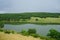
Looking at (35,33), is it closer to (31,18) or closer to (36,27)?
(36,27)

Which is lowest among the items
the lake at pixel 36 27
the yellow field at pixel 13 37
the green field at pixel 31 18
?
the yellow field at pixel 13 37

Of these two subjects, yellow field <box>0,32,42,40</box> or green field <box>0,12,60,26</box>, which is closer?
yellow field <box>0,32,42,40</box>

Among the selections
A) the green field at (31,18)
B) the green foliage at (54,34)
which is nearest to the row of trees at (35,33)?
the green foliage at (54,34)

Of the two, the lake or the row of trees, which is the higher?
the lake

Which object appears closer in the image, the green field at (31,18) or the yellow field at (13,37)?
the yellow field at (13,37)

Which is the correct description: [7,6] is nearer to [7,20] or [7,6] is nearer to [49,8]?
[7,20]

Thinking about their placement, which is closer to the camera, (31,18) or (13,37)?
(13,37)

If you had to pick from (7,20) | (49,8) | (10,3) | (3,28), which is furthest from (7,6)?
(49,8)

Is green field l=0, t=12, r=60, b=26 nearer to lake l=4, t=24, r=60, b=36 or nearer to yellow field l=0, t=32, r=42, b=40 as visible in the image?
lake l=4, t=24, r=60, b=36

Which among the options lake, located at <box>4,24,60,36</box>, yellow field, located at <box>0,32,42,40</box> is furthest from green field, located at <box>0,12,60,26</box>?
yellow field, located at <box>0,32,42,40</box>

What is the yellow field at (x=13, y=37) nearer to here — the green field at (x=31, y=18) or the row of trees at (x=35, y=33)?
the row of trees at (x=35, y=33)

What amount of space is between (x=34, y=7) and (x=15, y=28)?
1.61 ft

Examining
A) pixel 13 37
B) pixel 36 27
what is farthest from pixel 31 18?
pixel 13 37

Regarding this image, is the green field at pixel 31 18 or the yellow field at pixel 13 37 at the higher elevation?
the green field at pixel 31 18
